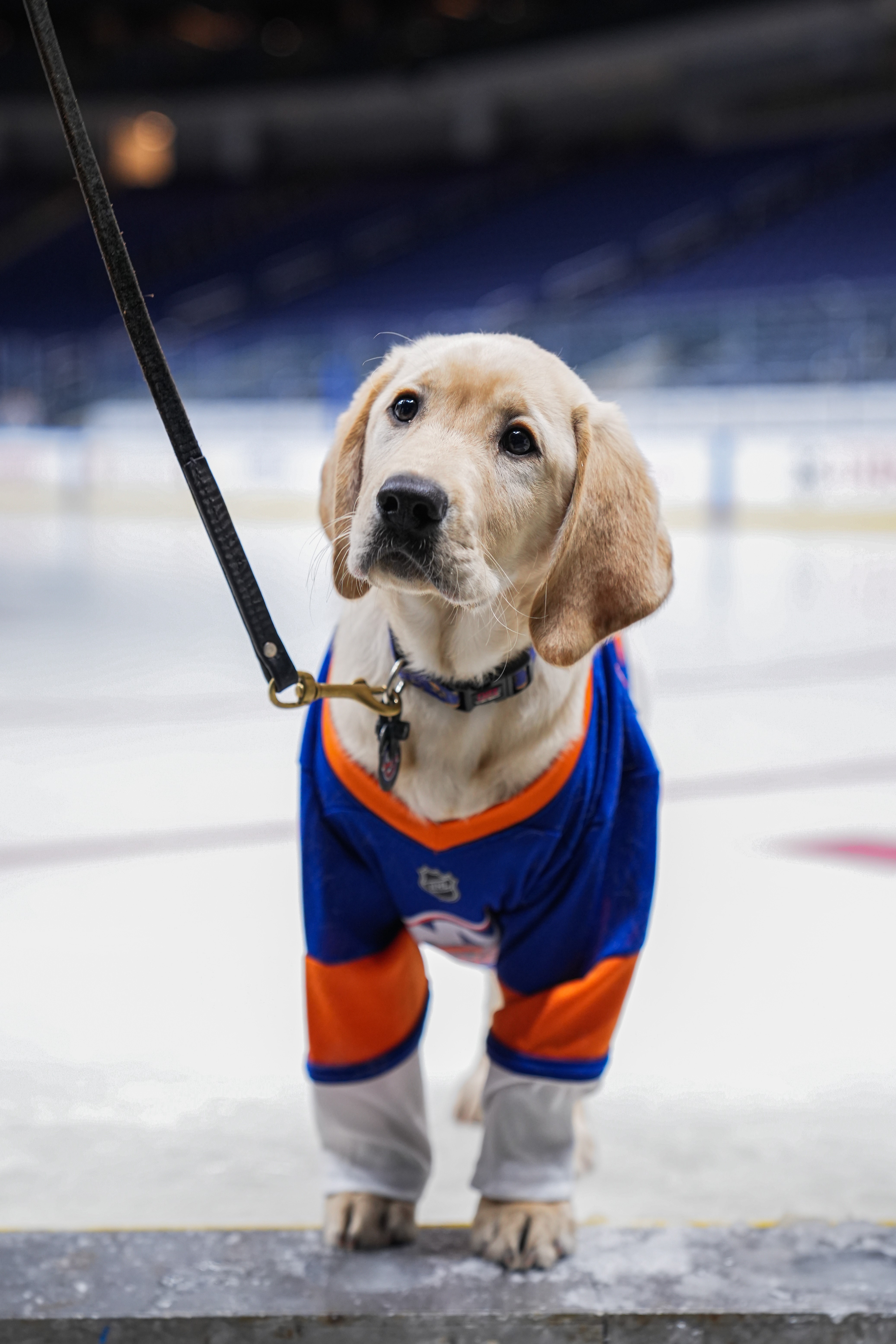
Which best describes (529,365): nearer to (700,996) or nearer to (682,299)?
(700,996)

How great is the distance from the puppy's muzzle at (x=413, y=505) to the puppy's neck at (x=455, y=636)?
13 cm

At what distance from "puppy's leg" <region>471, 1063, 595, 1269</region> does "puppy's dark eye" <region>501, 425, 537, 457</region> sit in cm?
78

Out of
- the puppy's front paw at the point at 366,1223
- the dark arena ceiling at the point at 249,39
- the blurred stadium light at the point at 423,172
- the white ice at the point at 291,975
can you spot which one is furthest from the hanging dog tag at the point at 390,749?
the dark arena ceiling at the point at 249,39

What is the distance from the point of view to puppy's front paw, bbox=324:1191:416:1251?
5.26ft

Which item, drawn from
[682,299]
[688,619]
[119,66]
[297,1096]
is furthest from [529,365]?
[119,66]

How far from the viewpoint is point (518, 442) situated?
1.54 meters

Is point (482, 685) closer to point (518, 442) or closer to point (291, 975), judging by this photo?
point (518, 442)

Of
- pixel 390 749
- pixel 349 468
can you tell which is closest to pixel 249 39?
pixel 349 468

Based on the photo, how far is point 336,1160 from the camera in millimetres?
1667

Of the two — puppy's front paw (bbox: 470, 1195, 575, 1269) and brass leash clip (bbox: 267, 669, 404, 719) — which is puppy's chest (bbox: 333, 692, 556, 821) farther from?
puppy's front paw (bbox: 470, 1195, 575, 1269)

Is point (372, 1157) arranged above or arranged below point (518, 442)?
below

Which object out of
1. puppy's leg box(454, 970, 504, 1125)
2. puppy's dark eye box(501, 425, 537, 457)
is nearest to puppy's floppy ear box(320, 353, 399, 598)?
puppy's dark eye box(501, 425, 537, 457)

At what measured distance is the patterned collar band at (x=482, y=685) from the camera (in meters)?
1.56

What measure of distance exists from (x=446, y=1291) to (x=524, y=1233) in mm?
130
